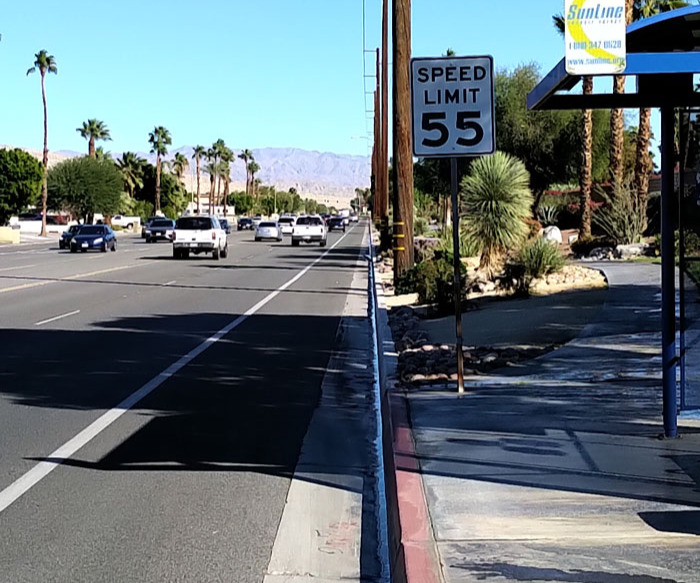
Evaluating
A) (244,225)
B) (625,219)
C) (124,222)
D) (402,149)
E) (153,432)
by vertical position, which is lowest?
(153,432)

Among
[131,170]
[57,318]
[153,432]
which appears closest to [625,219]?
[57,318]

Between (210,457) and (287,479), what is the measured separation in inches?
37.7

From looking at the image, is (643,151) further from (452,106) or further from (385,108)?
(452,106)

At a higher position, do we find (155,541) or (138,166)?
(138,166)

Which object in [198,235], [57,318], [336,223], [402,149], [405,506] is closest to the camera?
[405,506]

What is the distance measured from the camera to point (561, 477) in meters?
7.52

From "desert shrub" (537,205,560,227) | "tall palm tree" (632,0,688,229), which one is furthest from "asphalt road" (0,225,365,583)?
"desert shrub" (537,205,560,227)

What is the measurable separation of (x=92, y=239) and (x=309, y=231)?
46.6ft

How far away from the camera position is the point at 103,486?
8.10 meters

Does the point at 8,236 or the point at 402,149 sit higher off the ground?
the point at 402,149

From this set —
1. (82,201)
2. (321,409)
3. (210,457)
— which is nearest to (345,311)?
(321,409)

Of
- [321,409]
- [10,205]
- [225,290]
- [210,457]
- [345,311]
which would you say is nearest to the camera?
[210,457]

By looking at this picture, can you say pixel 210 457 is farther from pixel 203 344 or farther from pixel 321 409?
pixel 203 344

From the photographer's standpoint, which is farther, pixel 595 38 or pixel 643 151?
pixel 643 151
